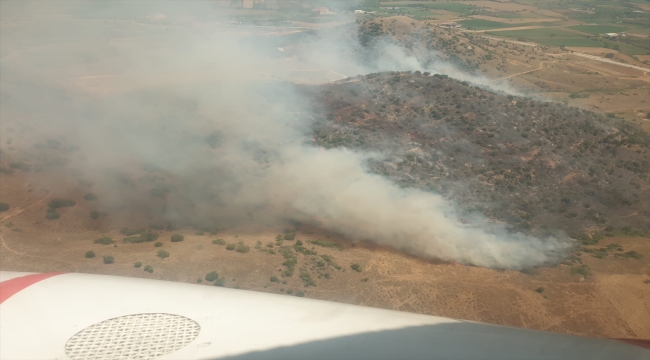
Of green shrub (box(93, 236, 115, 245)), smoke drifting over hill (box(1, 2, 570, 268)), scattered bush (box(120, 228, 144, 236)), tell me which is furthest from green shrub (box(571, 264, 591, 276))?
green shrub (box(93, 236, 115, 245))

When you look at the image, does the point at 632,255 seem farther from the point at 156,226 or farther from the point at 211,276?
the point at 156,226

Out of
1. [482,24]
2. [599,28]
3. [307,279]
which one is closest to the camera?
[307,279]

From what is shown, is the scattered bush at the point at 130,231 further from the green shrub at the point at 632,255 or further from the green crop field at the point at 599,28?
the green crop field at the point at 599,28

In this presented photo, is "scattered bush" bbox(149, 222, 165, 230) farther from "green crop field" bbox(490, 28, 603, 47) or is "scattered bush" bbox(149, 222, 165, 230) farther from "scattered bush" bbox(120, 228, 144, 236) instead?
"green crop field" bbox(490, 28, 603, 47)

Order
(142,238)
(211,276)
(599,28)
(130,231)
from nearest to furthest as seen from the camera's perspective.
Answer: (211,276) → (142,238) → (130,231) → (599,28)

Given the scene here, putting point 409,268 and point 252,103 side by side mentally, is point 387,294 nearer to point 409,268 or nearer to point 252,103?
point 409,268

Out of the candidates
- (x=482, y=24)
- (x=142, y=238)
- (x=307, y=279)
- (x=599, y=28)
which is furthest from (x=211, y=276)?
(x=599, y=28)

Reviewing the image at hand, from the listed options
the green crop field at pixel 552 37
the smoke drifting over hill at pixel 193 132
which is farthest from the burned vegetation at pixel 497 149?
the green crop field at pixel 552 37

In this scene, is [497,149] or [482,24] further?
[482,24]
